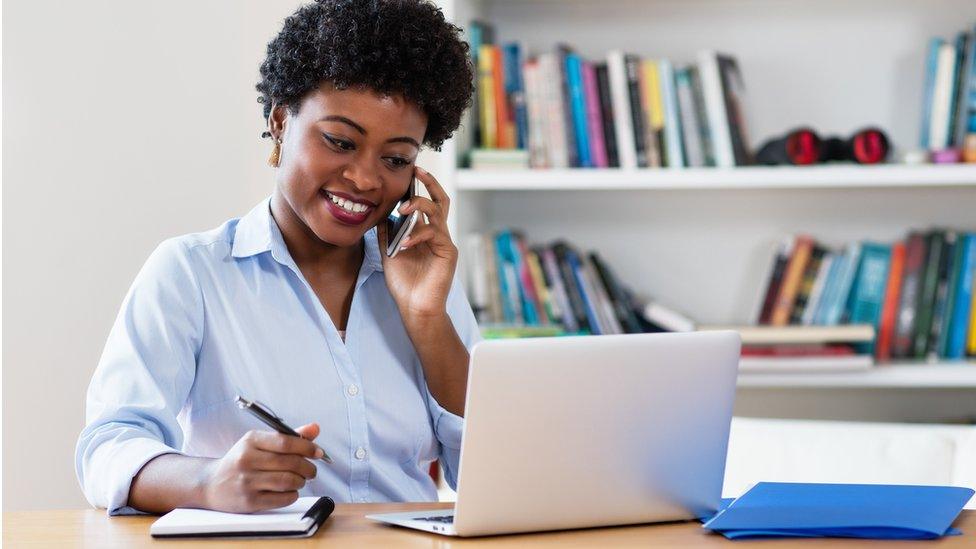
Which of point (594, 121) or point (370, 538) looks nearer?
point (370, 538)

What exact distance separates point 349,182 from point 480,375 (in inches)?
20.9

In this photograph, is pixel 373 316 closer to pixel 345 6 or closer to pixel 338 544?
pixel 345 6

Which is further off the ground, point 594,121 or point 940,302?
point 594,121

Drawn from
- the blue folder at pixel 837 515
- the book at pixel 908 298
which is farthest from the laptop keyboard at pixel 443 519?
the book at pixel 908 298

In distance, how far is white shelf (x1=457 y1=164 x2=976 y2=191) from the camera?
2439mm

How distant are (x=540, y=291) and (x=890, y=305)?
0.79 metres

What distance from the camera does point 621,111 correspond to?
2.54 metres

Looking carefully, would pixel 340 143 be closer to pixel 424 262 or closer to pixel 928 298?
pixel 424 262

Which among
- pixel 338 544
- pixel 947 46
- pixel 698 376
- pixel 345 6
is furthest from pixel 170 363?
pixel 947 46

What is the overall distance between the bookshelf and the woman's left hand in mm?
933

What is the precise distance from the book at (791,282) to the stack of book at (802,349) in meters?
0.10

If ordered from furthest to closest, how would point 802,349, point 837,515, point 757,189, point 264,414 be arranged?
point 757,189 → point 802,349 → point 837,515 → point 264,414

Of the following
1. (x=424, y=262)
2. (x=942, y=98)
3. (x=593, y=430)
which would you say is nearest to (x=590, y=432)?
(x=593, y=430)

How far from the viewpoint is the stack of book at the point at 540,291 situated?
260 cm
